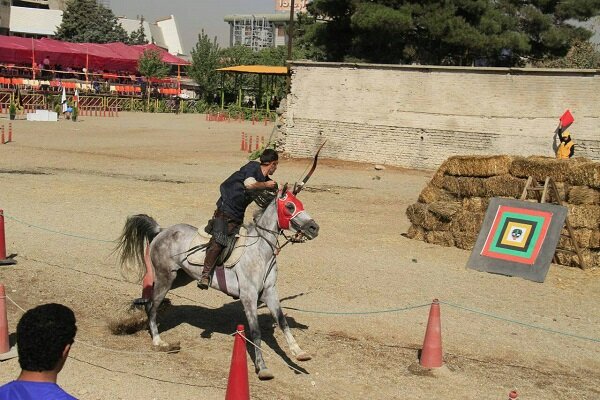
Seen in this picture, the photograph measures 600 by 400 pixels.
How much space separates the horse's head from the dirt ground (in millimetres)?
1689

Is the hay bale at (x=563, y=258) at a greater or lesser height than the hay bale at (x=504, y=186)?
lesser

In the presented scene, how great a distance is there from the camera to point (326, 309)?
11383 mm

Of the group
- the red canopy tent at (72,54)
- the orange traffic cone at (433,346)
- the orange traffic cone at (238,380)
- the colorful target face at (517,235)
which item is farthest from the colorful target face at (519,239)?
the red canopy tent at (72,54)

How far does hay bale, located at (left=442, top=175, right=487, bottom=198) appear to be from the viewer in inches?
658

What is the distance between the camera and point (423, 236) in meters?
17.1

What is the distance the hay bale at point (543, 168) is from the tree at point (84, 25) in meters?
Answer: 96.1

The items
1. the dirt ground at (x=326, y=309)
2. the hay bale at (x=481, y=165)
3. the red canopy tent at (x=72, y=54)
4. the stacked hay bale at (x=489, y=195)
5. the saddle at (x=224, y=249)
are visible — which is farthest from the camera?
the red canopy tent at (x=72, y=54)

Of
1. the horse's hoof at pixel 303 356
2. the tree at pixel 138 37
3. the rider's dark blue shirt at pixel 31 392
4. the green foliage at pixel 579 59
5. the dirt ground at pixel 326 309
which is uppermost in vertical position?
the tree at pixel 138 37

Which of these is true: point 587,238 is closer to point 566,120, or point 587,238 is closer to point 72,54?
point 566,120

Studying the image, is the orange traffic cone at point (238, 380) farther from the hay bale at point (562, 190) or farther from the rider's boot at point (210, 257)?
the hay bale at point (562, 190)

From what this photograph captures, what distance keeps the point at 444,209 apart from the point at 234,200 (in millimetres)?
8569

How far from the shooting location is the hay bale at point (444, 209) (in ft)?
54.6

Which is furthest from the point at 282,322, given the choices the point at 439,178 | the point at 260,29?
the point at 260,29

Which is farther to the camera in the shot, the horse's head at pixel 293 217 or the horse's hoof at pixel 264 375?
the horse's head at pixel 293 217
